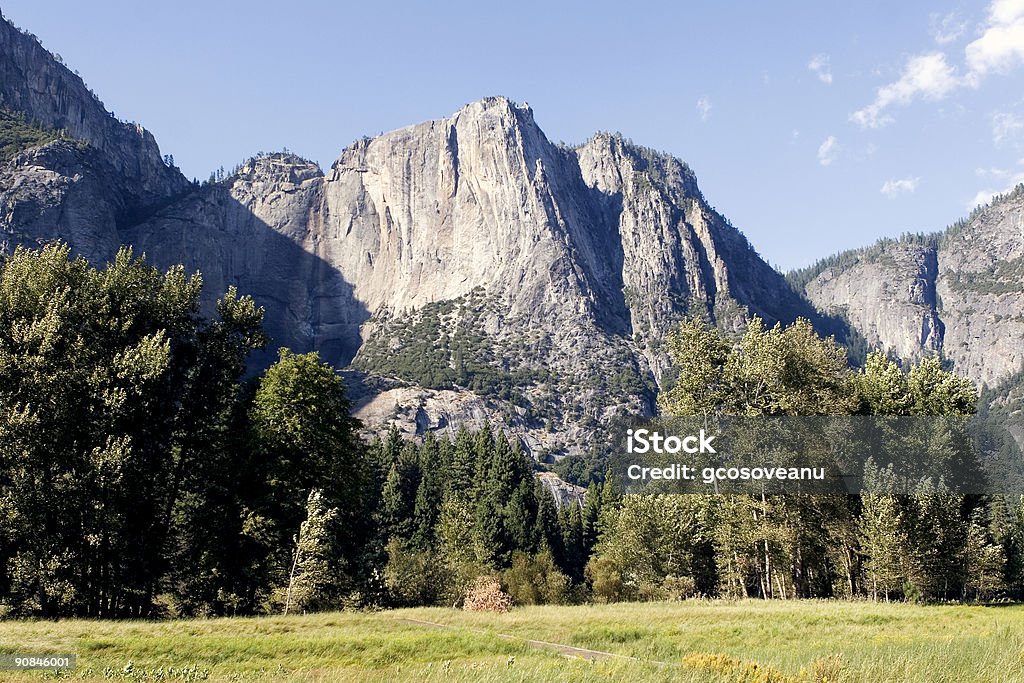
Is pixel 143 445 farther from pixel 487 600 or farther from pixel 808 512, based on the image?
pixel 808 512

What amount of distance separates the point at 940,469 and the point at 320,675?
130 feet

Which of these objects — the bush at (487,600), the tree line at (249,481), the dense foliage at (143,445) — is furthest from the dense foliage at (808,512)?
the dense foliage at (143,445)

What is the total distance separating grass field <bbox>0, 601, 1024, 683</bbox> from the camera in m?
14.0

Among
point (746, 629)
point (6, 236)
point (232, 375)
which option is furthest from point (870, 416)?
point (6, 236)

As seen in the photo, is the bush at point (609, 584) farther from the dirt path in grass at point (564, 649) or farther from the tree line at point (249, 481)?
the dirt path in grass at point (564, 649)

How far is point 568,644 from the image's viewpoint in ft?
73.0

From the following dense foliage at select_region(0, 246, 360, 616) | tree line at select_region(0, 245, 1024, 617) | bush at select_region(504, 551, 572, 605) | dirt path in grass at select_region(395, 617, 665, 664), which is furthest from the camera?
bush at select_region(504, 551, 572, 605)

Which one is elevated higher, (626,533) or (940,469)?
(940,469)

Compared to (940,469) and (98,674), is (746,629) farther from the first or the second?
(940,469)

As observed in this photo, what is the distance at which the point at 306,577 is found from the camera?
104ft

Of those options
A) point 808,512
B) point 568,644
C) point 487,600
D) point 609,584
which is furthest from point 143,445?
point 808,512

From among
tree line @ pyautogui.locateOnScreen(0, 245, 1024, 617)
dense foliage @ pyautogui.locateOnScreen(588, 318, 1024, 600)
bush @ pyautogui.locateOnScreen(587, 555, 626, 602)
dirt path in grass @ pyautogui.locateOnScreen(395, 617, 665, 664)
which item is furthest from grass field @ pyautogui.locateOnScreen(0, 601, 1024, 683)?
bush @ pyautogui.locateOnScreen(587, 555, 626, 602)

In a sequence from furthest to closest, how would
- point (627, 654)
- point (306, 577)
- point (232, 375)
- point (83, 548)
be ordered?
point (232, 375), point (306, 577), point (83, 548), point (627, 654)

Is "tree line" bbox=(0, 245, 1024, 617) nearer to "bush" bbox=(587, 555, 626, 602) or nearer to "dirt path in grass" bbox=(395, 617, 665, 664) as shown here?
"bush" bbox=(587, 555, 626, 602)
